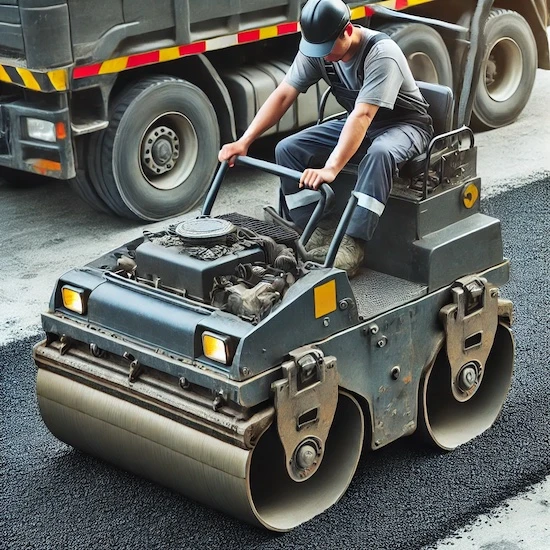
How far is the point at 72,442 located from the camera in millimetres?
5676

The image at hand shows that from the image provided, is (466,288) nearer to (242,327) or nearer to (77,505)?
(242,327)

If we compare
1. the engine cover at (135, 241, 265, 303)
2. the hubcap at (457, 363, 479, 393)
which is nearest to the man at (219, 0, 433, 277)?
the engine cover at (135, 241, 265, 303)

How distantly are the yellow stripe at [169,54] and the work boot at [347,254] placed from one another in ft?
11.5

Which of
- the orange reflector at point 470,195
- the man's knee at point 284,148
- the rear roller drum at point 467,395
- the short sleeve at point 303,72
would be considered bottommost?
the rear roller drum at point 467,395

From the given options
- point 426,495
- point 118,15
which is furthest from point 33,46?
point 426,495

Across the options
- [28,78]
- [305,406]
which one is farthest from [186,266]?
[28,78]

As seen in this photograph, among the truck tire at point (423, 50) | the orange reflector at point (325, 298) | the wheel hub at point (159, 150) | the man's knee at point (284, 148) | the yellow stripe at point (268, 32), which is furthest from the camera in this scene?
the truck tire at point (423, 50)

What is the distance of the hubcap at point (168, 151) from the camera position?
9.05 m

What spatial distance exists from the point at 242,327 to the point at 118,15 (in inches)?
160

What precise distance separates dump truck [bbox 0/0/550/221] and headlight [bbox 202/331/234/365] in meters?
3.66

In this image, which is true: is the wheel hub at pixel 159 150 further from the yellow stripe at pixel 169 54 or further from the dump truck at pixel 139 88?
the yellow stripe at pixel 169 54

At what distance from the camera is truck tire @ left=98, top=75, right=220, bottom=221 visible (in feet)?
28.8

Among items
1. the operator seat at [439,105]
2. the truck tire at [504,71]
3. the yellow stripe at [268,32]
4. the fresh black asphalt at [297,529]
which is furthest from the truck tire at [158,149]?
the operator seat at [439,105]

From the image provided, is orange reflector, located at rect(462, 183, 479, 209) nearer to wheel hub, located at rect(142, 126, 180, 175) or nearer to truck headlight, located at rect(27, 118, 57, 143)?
truck headlight, located at rect(27, 118, 57, 143)
